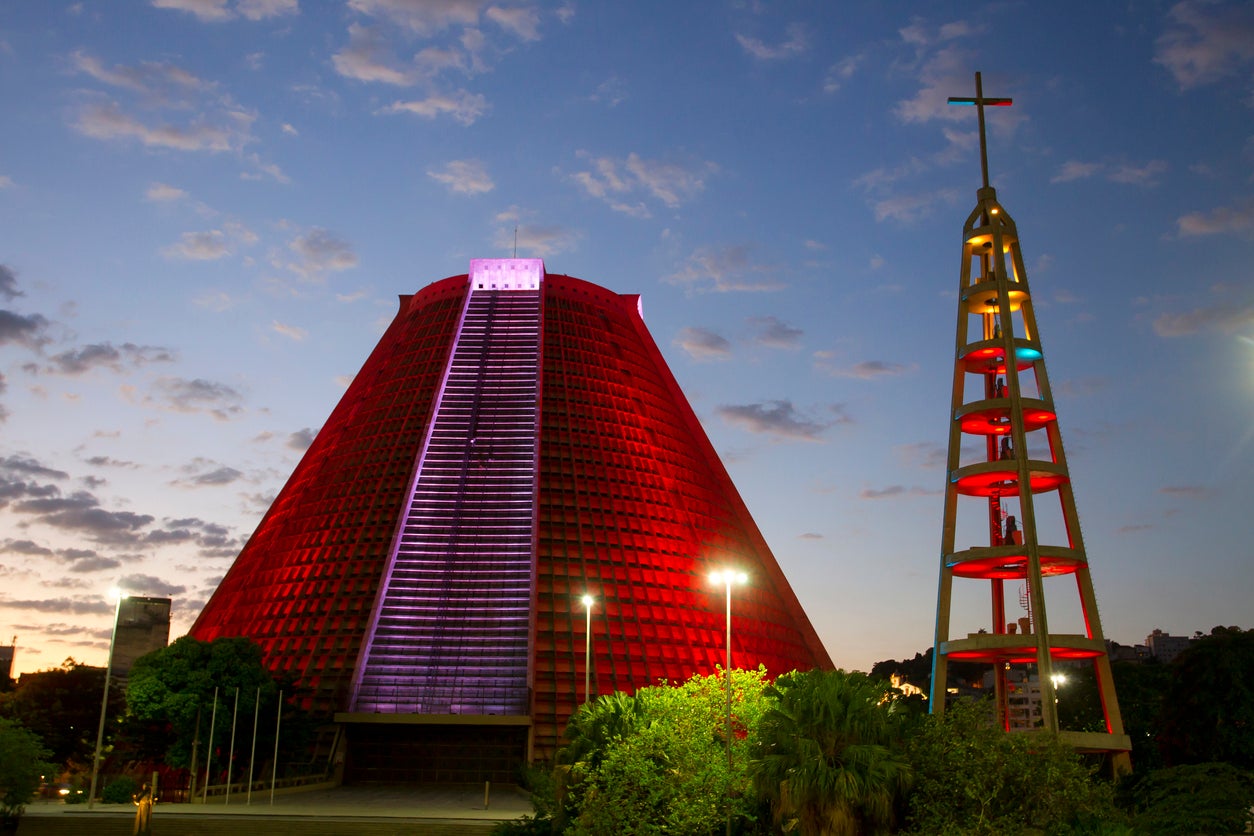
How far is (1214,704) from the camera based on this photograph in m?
44.1

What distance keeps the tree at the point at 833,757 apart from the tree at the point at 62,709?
56.9 m

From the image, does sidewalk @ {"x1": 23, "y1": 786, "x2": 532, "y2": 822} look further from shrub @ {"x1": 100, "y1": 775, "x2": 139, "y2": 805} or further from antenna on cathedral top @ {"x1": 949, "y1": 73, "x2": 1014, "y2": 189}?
antenna on cathedral top @ {"x1": 949, "y1": 73, "x2": 1014, "y2": 189}

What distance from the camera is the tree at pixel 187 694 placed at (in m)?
41.9

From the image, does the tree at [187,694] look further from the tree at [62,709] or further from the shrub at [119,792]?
the tree at [62,709]

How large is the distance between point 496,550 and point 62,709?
41.6 meters

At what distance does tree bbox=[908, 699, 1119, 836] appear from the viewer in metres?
21.8

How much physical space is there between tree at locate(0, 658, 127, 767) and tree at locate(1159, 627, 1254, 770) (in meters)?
59.3

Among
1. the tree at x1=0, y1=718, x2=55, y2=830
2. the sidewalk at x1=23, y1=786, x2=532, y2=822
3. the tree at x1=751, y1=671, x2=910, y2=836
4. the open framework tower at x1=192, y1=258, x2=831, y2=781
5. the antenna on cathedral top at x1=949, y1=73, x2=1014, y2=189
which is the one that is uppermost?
the antenna on cathedral top at x1=949, y1=73, x2=1014, y2=189

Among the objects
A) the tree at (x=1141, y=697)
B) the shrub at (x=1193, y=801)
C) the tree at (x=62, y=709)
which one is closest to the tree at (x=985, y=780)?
the shrub at (x=1193, y=801)

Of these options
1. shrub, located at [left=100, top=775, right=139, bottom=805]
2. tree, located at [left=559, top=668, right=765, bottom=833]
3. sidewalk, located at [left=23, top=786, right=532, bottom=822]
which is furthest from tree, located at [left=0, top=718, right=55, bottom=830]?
tree, located at [left=559, top=668, right=765, bottom=833]

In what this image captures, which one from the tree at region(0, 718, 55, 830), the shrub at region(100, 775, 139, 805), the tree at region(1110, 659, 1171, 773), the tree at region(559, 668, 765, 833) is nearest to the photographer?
the tree at region(559, 668, 765, 833)

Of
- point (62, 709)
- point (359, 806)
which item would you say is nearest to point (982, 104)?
point (359, 806)

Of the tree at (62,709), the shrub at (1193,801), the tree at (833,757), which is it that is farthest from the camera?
the tree at (62,709)

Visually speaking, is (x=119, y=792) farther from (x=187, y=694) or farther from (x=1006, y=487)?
A: (x=1006, y=487)
